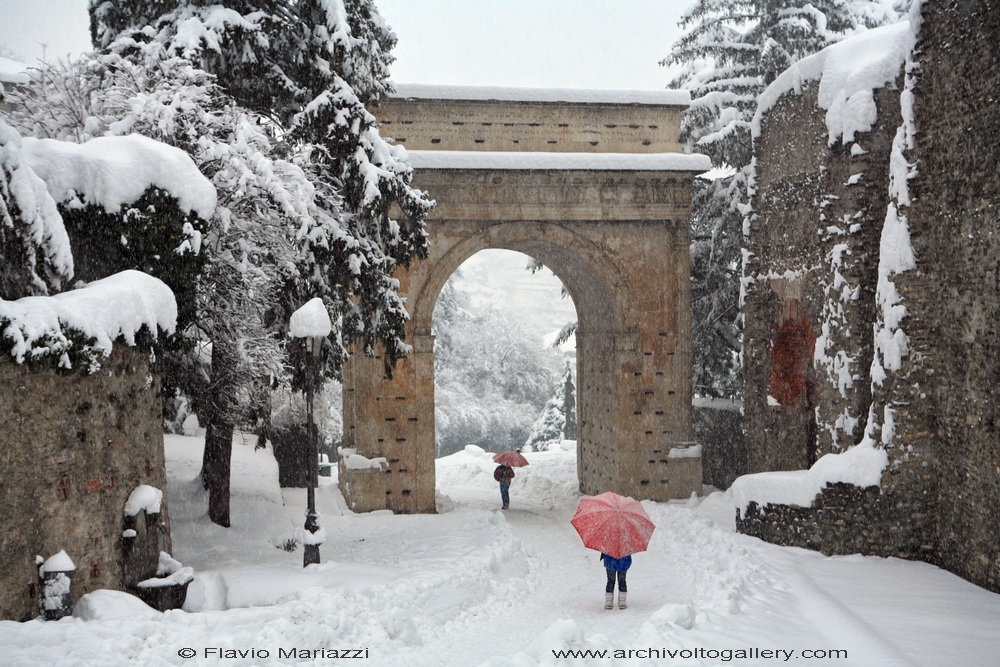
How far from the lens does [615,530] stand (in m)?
8.80

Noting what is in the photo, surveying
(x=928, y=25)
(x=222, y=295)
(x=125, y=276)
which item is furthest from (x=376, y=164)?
(x=928, y=25)

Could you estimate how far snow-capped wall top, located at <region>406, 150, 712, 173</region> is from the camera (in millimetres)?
16500

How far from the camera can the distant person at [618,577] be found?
9117 mm

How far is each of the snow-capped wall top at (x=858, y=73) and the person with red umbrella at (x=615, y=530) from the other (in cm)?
603

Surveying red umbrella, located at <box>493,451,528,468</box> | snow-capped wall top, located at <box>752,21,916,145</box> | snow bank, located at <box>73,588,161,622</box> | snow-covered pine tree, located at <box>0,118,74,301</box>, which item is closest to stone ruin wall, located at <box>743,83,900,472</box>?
snow-capped wall top, located at <box>752,21,916,145</box>

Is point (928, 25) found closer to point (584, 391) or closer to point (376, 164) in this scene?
point (376, 164)

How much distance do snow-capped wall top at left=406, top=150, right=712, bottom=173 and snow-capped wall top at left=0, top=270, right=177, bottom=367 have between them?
8.64 metres

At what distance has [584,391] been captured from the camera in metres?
20.5

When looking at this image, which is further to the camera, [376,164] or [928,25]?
[376,164]

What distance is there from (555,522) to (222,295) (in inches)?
328

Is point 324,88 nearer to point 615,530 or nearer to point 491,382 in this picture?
point 615,530

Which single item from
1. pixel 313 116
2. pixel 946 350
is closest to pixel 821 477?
pixel 946 350

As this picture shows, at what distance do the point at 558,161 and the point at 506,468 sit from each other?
6.11 metres

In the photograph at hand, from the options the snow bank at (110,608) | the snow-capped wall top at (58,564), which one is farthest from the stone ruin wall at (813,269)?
the snow-capped wall top at (58,564)
